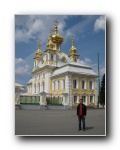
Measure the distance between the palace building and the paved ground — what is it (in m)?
0.24

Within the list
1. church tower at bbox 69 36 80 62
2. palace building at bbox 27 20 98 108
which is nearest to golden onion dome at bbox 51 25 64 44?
palace building at bbox 27 20 98 108

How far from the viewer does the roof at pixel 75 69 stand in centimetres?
530

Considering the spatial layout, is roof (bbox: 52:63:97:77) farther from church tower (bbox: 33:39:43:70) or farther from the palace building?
church tower (bbox: 33:39:43:70)

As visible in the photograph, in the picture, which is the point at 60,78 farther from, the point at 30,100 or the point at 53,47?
the point at 30,100

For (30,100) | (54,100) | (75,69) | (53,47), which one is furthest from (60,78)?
(30,100)

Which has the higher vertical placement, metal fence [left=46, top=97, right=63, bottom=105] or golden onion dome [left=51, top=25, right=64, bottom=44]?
golden onion dome [left=51, top=25, right=64, bottom=44]

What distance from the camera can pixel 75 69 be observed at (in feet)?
18.3

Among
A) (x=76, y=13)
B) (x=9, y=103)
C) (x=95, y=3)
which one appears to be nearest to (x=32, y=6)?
(x=76, y=13)

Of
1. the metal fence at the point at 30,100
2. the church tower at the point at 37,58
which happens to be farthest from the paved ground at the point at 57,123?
the church tower at the point at 37,58

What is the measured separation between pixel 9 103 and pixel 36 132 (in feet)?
2.16

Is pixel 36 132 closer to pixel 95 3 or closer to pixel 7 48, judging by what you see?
pixel 7 48

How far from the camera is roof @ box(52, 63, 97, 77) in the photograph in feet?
17.4

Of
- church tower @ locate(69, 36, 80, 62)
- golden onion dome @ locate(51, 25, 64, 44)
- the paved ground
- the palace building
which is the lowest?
the paved ground

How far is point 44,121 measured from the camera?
5.02 m
